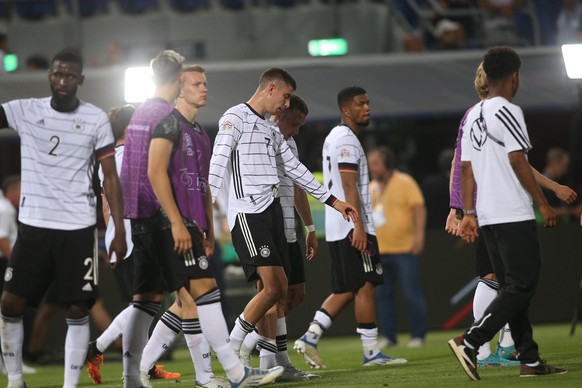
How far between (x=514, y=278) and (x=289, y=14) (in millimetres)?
13230

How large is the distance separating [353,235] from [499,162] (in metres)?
2.39

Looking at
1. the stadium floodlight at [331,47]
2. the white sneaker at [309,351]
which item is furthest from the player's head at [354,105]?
the stadium floodlight at [331,47]

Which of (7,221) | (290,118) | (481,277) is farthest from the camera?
(7,221)

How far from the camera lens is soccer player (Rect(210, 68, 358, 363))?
8.34m

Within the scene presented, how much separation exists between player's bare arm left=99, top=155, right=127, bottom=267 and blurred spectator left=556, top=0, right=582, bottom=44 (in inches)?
509

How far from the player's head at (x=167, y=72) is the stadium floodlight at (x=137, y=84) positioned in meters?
6.34

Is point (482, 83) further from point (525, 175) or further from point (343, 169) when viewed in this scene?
point (343, 169)

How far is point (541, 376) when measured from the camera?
7.73 meters

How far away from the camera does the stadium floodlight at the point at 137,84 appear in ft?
45.1

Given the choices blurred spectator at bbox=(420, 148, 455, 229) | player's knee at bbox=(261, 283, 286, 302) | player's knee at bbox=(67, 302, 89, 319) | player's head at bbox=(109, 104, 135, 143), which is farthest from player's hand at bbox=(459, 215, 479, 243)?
blurred spectator at bbox=(420, 148, 455, 229)

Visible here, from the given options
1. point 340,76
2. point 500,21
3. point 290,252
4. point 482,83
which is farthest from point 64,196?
point 500,21

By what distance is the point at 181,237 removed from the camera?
23.2 feet

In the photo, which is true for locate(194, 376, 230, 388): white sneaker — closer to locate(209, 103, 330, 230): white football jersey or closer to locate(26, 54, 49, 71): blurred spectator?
locate(209, 103, 330, 230): white football jersey

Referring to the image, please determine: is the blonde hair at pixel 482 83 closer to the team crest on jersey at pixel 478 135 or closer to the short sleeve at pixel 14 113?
the team crest on jersey at pixel 478 135
